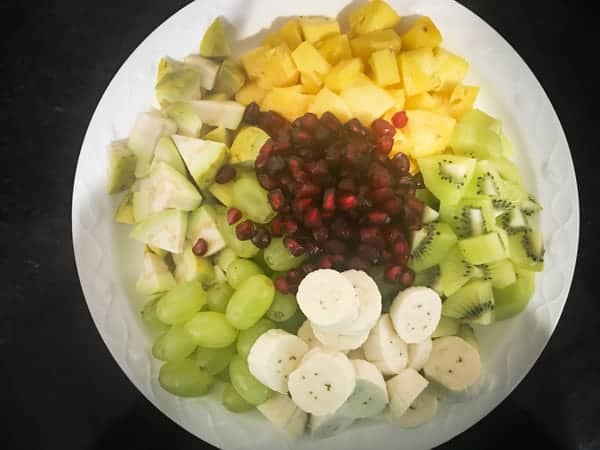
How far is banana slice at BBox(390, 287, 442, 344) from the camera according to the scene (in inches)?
41.1

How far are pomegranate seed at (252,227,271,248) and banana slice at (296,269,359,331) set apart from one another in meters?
0.11

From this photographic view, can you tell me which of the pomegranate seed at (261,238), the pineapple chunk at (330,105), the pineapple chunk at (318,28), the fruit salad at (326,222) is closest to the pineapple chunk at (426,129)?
Result: the fruit salad at (326,222)

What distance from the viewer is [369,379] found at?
3.37ft

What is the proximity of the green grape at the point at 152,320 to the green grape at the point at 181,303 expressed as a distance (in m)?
0.04

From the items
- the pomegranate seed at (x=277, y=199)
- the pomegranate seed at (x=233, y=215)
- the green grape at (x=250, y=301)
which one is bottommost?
the green grape at (x=250, y=301)

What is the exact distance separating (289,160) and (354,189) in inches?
5.3

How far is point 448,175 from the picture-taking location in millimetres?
1062

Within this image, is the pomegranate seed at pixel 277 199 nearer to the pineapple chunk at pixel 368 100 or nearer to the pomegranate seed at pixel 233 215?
the pomegranate seed at pixel 233 215

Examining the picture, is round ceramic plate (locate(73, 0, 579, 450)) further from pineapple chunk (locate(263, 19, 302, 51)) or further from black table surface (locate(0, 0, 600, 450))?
black table surface (locate(0, 0, 600, 450))

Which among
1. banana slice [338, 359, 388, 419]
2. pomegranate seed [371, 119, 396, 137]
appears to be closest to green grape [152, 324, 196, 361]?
banana slice [338, 359, 388, 419]

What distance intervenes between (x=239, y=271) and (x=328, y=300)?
0.60ft

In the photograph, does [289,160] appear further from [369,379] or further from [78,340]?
[78,340]

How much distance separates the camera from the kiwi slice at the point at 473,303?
1.06 metres

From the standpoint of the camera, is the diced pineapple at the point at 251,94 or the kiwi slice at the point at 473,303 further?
the diced pineapple at the point at 251,94
